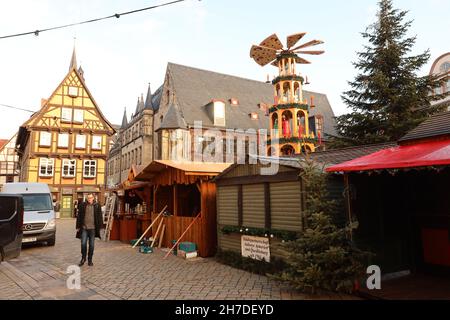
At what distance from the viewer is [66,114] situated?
33750 mm

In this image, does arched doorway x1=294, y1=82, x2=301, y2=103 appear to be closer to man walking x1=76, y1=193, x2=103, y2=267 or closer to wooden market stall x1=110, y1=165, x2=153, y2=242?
wooden market stall x1=110, y1=165, x2=153, y2=242

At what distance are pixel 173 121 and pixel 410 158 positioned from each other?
24205mm

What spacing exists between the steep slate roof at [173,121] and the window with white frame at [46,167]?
12.8m

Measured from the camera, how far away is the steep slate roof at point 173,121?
28312 millimetres

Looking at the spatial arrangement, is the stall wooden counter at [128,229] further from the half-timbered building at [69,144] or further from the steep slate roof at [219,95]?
the half-timbered building at [69,144]

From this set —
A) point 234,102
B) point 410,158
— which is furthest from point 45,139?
point 410,158

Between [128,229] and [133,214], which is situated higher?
[133,214]

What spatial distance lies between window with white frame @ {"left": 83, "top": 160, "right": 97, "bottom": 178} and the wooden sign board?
2930 cm

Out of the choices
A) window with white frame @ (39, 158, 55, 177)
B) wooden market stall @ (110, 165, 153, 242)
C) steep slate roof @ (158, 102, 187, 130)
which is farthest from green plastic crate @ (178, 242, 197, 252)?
window with white frame @ (39, 158, 55, 177)

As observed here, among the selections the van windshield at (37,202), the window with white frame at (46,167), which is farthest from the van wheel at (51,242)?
the window with white frame at (46,167)

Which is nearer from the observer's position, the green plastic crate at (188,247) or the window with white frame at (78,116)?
the green plastic crate at (188,247)

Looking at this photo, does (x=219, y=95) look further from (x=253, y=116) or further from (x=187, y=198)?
(x=187, y=198)

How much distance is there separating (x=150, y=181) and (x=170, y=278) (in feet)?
23.5
